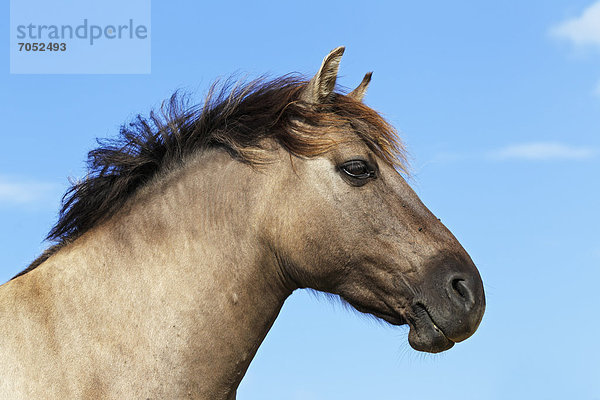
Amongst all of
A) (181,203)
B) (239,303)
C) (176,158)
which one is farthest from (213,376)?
(176,158)

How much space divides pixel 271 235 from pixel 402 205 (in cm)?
99

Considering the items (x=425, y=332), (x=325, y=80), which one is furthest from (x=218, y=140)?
(x=425, y=332)

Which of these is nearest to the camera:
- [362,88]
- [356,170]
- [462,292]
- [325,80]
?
[462,292]

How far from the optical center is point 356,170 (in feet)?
16.5

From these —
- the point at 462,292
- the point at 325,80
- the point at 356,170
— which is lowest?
the point at 462,292

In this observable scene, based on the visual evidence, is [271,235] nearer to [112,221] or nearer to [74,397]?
[112,221]

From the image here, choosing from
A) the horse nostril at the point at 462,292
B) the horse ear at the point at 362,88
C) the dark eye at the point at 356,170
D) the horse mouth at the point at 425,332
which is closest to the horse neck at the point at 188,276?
the dark eye at the point at 356,170

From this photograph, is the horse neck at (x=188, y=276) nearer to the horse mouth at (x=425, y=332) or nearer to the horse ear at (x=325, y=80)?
the horse ear at (x=325, y=80)

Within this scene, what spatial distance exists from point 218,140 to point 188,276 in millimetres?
1098

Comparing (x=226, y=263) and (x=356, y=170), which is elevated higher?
(x=356, y=170)

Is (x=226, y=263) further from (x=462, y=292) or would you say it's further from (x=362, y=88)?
(x=362, y=88)

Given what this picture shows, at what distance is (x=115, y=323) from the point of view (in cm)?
476

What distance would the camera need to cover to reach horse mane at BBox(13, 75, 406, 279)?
520 centimetres

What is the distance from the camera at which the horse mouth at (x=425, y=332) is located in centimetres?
486
